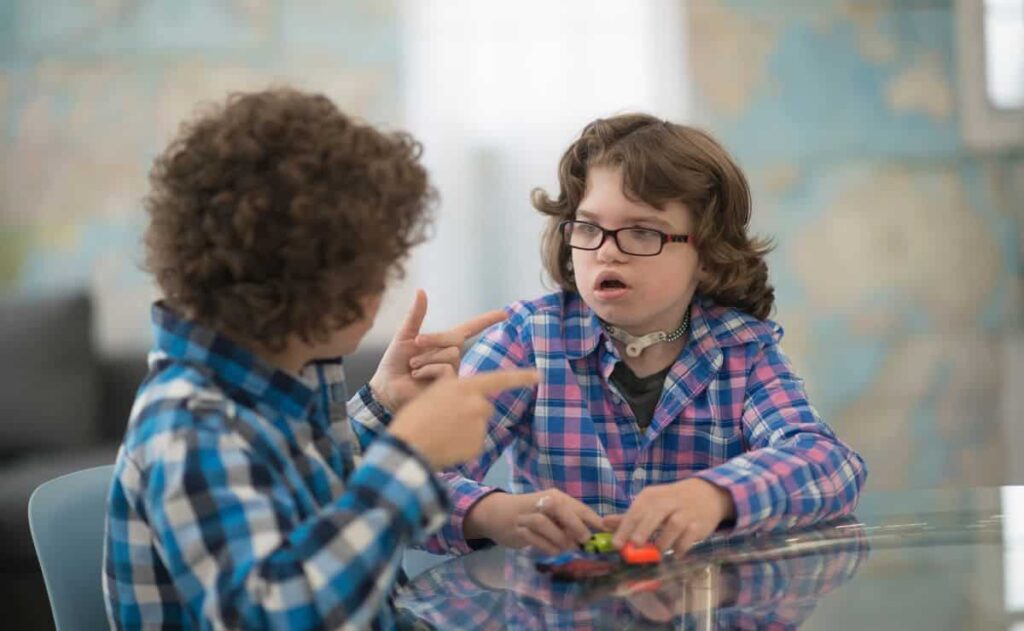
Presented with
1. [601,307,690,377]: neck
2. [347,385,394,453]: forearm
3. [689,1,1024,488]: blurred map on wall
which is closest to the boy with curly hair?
[347,385,394,453]: forearm

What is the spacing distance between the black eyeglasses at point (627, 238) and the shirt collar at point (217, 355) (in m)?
0.64

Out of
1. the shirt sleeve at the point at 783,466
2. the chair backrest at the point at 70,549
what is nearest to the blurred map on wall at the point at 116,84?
the shirt sleeve at the point at 783,466

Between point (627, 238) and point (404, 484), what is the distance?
29.0 inches

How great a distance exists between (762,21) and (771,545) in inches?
99.3

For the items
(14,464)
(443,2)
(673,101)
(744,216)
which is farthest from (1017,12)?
(14,464)

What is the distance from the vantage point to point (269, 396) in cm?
103

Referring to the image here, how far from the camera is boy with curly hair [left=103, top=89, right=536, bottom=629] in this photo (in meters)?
0.88

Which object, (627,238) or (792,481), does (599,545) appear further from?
(627,238)

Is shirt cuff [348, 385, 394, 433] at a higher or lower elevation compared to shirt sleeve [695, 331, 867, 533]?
higher

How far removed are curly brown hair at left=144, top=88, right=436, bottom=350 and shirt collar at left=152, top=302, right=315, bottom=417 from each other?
2 cm

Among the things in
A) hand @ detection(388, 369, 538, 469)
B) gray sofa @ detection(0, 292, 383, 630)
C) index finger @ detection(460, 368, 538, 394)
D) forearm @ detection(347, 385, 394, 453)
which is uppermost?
index finger @ detection(460, 368, 538, 394)

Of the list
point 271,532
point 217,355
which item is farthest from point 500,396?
point 271,532

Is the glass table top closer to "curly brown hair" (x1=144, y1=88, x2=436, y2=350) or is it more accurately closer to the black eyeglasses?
"curly brown hair" (x1=144, y1=88, x2=436, y2=350)

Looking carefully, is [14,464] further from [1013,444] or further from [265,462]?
[1013,444]
